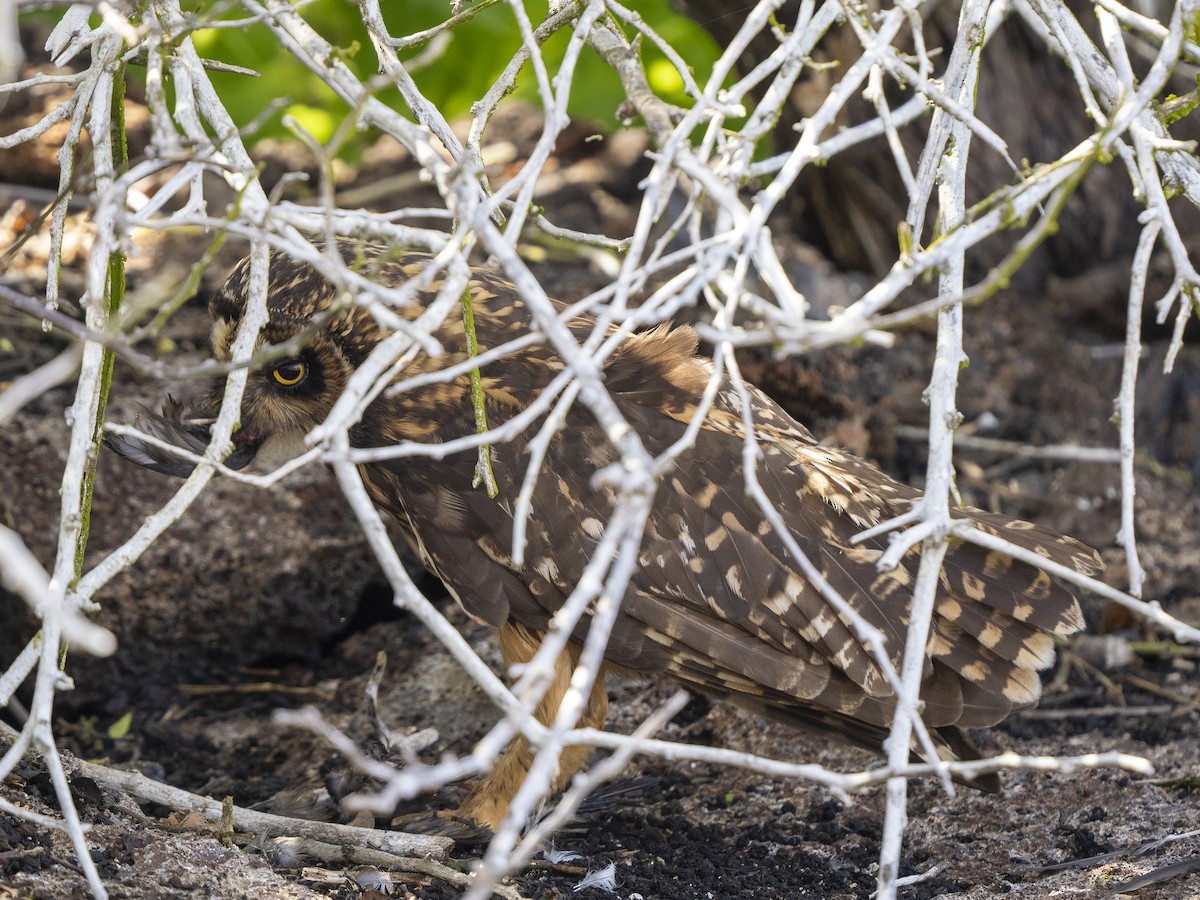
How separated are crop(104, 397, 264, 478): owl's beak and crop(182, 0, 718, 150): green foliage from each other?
1.94m

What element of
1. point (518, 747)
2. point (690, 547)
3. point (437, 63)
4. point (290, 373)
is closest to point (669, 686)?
point (518, 747)

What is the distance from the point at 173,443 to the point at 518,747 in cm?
130

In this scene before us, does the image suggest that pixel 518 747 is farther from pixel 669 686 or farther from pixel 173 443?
pixel 173 443

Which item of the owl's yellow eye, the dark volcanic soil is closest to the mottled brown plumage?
the owl's yellow eye

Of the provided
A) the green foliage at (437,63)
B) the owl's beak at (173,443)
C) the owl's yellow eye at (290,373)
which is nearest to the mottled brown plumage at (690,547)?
the owl's yellow eye at (290,373)

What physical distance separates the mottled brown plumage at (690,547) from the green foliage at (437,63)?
2043 mm

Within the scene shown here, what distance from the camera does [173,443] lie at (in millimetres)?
3357

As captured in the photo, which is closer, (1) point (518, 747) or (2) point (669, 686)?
(1) point (518, 747)

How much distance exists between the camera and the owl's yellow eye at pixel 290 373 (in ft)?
10.6

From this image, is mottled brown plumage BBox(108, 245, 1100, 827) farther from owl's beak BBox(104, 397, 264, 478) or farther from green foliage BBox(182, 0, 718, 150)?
green foliage BBox(182, 0, 718, 150)

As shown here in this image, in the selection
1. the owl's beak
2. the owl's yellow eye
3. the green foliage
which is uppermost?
the green foliage

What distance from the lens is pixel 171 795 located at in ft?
9.86

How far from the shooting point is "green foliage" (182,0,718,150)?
5.01 metres

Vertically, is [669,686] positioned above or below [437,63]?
below
